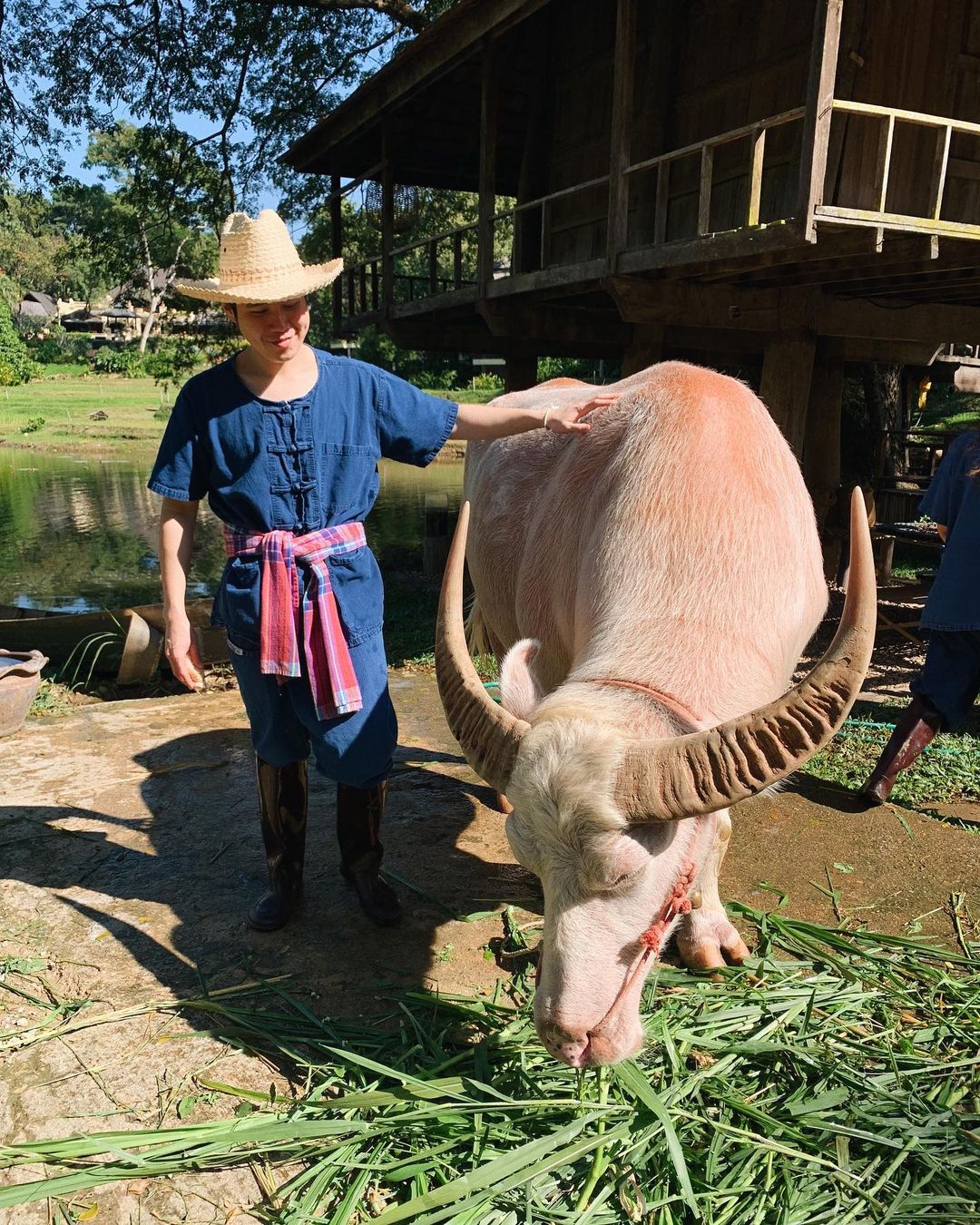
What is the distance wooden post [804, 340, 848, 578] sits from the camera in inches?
391

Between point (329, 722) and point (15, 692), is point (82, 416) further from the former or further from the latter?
point (329, 722)

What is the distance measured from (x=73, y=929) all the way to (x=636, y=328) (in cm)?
756

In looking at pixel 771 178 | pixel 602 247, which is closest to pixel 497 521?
pixel 771 178

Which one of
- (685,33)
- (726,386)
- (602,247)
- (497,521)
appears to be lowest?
(497,521)

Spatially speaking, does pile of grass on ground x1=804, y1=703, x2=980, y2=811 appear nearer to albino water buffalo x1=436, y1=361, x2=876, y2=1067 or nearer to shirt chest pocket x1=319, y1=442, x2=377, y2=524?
albino water buffalo x1=436, y1=361, x2=876, y2=1067

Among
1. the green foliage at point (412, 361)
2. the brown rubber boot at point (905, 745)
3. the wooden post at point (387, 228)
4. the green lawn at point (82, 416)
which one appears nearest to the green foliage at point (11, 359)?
the green lawn at point (82, 416)

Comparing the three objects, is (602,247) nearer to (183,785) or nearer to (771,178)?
(771,178)

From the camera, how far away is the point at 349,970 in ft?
10.4

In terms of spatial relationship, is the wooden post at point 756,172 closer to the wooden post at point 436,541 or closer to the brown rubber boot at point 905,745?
the brown rubber boot at point 905,745

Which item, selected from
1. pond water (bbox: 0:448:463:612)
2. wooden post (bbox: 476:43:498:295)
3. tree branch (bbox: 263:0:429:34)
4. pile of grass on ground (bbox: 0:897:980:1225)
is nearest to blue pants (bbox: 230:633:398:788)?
pile of grass on ground (bbox: 0:897:980:1225)

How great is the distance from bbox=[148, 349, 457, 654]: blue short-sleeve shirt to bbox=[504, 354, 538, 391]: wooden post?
8.67 meters

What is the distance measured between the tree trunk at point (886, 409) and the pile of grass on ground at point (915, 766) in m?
9.85

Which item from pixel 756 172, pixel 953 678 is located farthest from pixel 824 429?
pixel 953 678

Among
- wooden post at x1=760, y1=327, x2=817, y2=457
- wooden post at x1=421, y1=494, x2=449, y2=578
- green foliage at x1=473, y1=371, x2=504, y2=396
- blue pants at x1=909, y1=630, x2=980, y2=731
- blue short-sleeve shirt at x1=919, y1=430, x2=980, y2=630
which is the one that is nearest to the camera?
blue short-sleeve shirt at x1=919, y1=430, x2=980, y2=630
